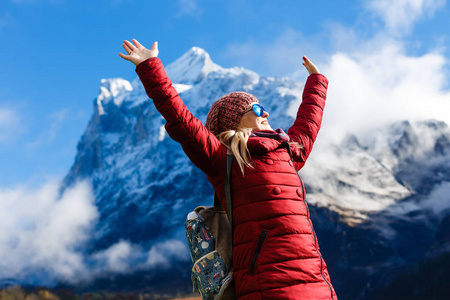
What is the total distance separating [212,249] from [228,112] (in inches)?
45.0

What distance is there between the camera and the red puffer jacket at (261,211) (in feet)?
8.84

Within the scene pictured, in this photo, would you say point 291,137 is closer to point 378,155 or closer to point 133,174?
point 378,155

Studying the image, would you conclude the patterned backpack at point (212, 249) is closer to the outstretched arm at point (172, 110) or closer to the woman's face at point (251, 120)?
the outstretched arm at point (172, 110)

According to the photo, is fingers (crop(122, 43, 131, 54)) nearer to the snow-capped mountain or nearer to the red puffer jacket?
the red puffer jacket

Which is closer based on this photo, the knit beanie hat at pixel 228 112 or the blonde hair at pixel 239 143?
the blonde hair at pixel 239 143

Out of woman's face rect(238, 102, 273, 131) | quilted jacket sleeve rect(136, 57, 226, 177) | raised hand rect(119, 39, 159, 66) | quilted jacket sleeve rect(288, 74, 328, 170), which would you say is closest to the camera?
quilted jacket sleeve rect(136, 57, 226, 177)

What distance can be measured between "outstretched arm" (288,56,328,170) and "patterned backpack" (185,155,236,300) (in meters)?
0.85

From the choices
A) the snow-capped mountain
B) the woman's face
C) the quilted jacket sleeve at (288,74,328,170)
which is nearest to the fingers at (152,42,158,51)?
the woman's face

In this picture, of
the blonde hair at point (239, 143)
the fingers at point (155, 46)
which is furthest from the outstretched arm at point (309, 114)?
the fingers at point (155, 46)

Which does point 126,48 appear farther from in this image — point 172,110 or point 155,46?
point 172,110

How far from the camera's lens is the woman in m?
2.70

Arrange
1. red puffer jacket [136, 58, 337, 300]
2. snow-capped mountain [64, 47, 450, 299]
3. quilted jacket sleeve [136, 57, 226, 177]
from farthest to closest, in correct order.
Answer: snow-capped mountain [64, 47, 450, 299], quilted jacket sleeve [136, 57, 226, 177], red puffer jacket [136, 58, 337, 300]

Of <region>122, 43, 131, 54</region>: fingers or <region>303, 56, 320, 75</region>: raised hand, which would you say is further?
<region>303, 56, 320, 75</region>: raised hand

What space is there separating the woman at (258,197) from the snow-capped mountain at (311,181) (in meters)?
125
